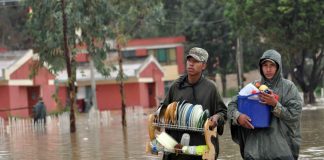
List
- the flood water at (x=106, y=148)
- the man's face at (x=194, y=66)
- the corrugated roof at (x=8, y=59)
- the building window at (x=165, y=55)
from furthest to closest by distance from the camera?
the building window at (x=165, y=55)
the corrugated roof at (x=8, y=59)
the flood water at (x=106, y=148)
the man's face at (x=194, y=66)

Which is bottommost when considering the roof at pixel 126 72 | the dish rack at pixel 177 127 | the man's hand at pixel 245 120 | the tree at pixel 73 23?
the dish rack at pixel 177 127

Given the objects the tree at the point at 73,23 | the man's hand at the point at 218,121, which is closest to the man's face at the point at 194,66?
the man's hand at the point at 218,121

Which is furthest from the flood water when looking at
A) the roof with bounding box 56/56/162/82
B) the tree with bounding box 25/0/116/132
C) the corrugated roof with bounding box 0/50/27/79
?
the roof with bounding box 56/56/162/82

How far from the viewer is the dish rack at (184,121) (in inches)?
250

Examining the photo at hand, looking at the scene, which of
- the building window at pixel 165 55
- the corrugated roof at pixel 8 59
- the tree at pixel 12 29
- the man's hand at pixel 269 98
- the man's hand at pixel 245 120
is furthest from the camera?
the building window at pixel 165 55

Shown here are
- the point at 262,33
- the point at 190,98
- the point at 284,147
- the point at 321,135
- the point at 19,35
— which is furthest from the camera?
the point at 19,35

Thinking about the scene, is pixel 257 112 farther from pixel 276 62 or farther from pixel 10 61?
pixel 10 61

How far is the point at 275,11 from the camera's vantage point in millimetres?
39719

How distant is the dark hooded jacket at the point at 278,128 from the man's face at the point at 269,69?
0.12 feet

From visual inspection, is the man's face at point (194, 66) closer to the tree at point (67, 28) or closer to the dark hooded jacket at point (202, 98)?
the dark hooded jacket at point (202, 98)

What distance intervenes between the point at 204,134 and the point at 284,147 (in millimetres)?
754

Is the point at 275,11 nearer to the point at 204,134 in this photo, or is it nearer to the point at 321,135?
the point at 321,135

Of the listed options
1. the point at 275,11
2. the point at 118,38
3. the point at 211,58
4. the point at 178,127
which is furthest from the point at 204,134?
the point at 211,58

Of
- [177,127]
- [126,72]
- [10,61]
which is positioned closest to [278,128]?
[177,127]
